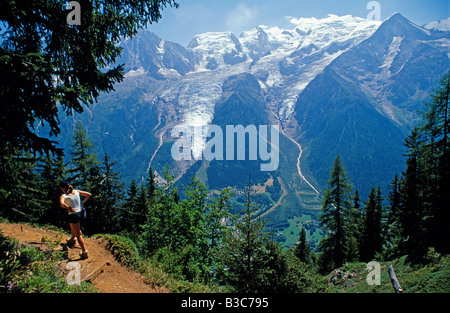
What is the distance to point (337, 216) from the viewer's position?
1052 inches

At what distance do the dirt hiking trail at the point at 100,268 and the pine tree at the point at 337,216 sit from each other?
77.2ft

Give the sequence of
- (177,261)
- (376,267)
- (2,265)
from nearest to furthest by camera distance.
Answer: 1. (2,265)
2. (177,261)
3. (376,267)

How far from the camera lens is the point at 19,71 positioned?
5625 millimetres

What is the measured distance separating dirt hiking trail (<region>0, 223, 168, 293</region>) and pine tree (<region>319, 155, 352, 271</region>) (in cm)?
2354

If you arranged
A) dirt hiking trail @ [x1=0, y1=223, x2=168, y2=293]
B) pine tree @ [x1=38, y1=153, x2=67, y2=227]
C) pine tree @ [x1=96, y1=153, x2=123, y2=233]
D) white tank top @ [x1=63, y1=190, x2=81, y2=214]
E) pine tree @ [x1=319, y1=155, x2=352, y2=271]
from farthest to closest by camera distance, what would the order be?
pine tree @ [x1=96, y1=153, x2=123, y2=233]
pine tree @ [x1=319, y1=155, x2=352, y2=271]
pine tree @ [x1=38, y1=153, x2=67, y2=227]
white tank top @ [x1=63, y1=190, x2=81, y2=214]
dirt hiking trail @ [x1=0, y1=223, x2=168, y2=293]

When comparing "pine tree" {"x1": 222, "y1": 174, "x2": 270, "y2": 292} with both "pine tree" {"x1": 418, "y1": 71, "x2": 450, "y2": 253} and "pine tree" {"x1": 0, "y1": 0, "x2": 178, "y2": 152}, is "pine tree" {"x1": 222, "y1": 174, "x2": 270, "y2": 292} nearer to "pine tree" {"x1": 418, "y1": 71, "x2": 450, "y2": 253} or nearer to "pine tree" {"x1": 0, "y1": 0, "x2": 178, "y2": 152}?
"pine tree" {"x1": 0, "y1": 0, "x2": 178, "y2": 152}

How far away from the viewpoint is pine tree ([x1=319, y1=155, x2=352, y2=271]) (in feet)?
87.8

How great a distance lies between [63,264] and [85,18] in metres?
7.80

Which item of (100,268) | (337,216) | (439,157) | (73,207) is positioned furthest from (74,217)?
(337,216)

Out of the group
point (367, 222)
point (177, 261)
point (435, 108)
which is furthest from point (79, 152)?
point (367, 222)

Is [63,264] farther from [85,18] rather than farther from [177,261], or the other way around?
[85,18]

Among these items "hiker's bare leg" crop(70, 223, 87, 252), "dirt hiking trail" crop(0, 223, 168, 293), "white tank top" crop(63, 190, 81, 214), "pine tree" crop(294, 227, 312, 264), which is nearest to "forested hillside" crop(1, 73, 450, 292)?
"white tank top" crop(63, 190, 81, 214)

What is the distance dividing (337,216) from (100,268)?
2518 cm
